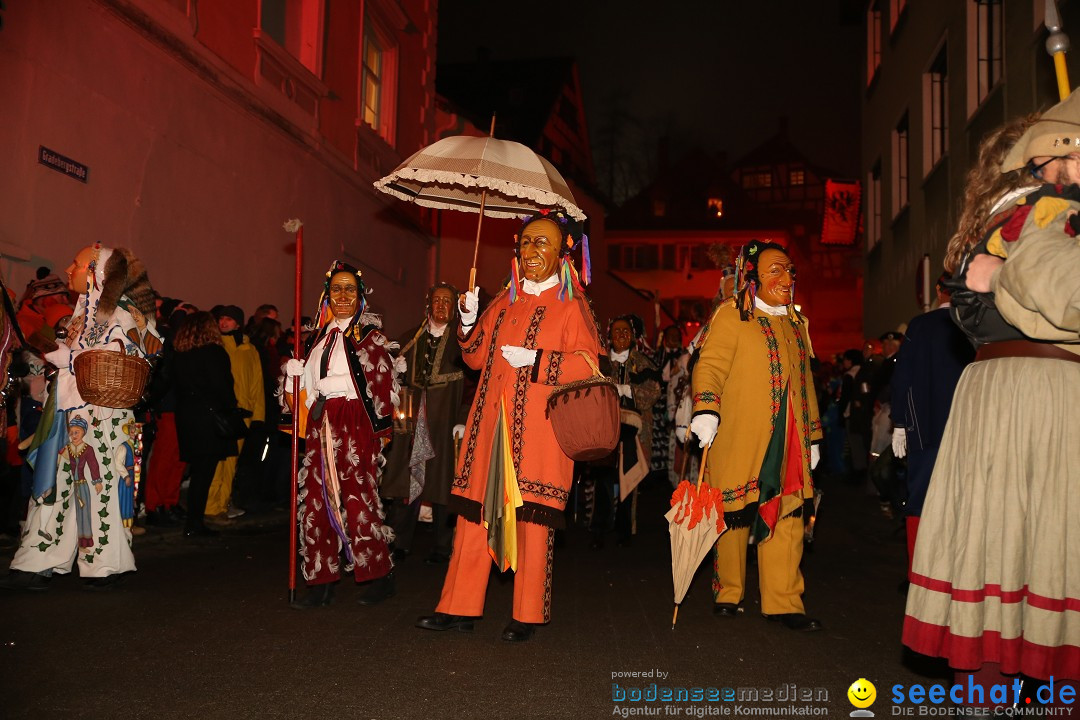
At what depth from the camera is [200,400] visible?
9.58 meters

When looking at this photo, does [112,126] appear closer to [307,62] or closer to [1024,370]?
[307,62]

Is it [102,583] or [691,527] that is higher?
[691,527]

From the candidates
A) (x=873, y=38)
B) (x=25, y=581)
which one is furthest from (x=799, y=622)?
(x=873, y=38)

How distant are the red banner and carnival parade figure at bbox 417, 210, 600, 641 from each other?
70.8 feet

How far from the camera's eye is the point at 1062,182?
3.69m

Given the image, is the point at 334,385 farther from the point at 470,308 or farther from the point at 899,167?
the point at 899,167

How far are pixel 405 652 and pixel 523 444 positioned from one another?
125 cm

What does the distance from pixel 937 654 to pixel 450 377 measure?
5.66 meters

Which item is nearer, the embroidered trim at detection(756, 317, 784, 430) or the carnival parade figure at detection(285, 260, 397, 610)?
the embroidered trim at detection(756, 317, 784, 430)

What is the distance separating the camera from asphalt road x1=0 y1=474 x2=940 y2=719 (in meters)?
4.30

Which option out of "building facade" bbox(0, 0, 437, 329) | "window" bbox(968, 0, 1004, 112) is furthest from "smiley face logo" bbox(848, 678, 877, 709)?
"window" bbox(968, 0, 1004, 112)

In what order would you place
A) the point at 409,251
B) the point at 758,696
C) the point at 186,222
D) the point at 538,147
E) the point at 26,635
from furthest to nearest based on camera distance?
the point at 538,147 → the point at 409,251 → the point at 186,222 → the point at 26,635 → the point at 758,696

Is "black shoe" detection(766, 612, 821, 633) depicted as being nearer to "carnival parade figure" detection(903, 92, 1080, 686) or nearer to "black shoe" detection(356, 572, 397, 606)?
"carnival parade figure" detection(903, 92, 1080, 686)

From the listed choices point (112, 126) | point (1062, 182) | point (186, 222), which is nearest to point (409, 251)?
point (186, 222)
